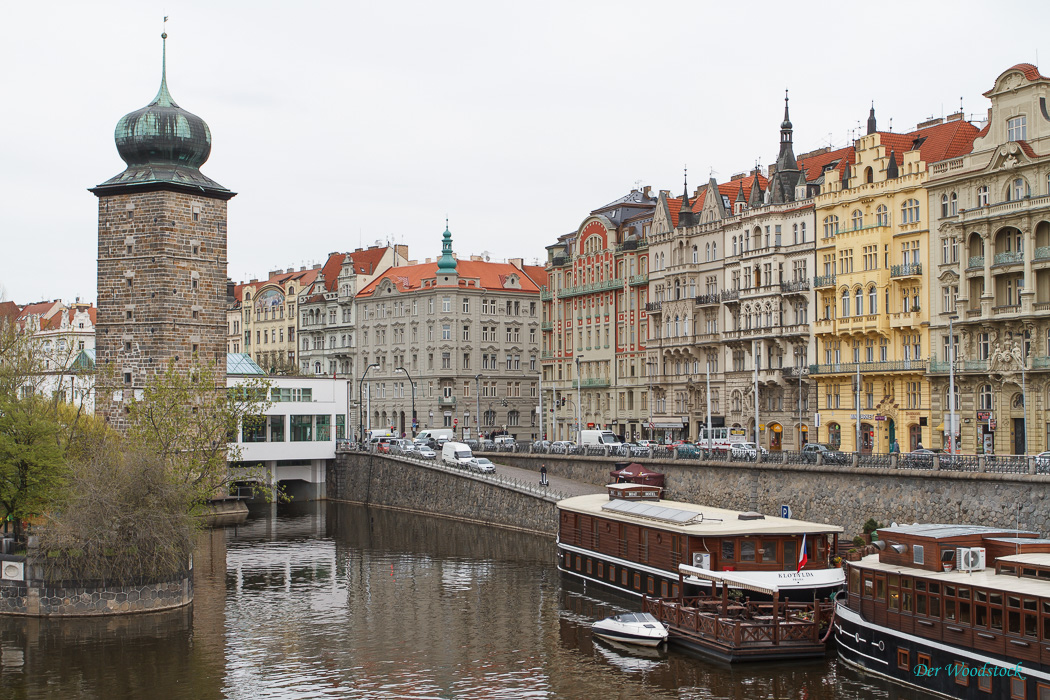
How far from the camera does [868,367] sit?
80250mm

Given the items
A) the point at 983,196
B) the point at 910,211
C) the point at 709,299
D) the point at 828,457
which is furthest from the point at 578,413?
the point at 828,457

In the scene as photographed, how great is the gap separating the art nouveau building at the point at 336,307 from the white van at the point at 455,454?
4885 cm

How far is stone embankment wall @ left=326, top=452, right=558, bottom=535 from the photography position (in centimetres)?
7531

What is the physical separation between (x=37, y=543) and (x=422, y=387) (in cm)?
7927

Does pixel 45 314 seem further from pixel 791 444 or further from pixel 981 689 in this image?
pixel 981 689

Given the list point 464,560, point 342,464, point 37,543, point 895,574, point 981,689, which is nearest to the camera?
point 981,689

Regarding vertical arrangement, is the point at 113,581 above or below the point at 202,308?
below

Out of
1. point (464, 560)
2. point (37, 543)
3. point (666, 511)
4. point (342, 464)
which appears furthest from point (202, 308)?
point (666, 511)

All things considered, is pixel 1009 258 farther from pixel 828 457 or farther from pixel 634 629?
pixel 634 629

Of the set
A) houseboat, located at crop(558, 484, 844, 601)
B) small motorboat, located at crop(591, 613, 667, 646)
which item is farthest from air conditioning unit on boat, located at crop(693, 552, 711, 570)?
small motorboat, located at crop(591, 613, 667, 646)

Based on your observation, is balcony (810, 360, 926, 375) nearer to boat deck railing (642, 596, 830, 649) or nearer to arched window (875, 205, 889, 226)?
arched window (875, 205, 889, 226)

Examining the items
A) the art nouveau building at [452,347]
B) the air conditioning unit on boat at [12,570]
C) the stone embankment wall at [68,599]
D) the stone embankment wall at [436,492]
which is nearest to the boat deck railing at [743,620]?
the stone embankment wall at [68,599]

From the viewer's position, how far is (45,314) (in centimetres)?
17338

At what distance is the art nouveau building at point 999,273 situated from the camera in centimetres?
6725
